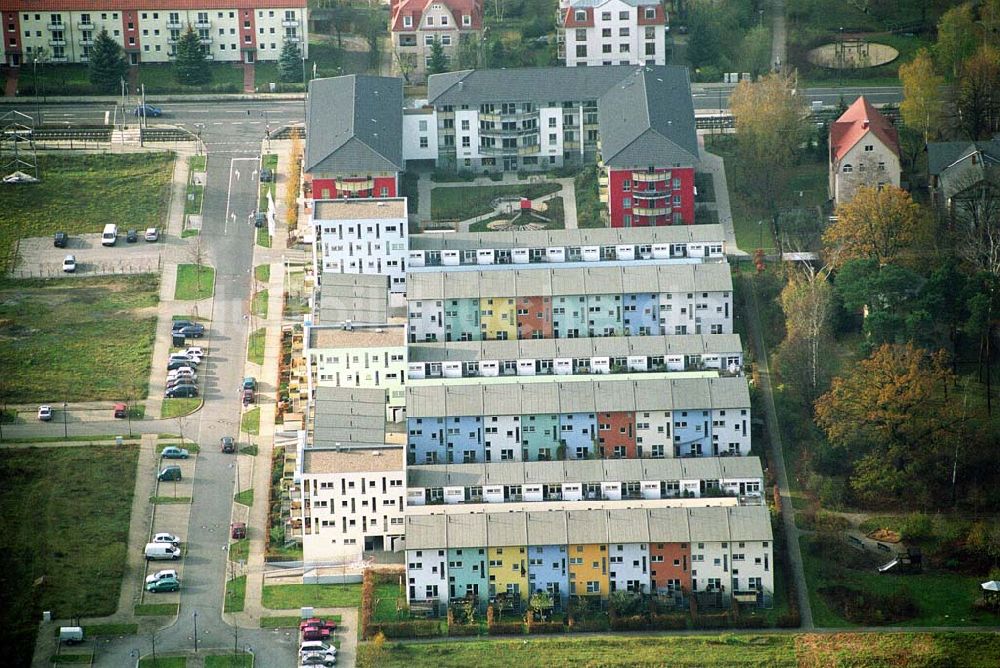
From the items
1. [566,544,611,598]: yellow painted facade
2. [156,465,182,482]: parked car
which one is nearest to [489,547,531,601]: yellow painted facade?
[566,544,611,598]: yellow painted facade

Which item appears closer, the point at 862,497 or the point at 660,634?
the point at 660,634

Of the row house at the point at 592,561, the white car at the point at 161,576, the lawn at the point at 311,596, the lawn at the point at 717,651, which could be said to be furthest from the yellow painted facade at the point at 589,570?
the white car at the point at 161,576

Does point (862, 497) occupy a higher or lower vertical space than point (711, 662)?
higher

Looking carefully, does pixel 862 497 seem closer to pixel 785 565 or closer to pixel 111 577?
pixel 785 565

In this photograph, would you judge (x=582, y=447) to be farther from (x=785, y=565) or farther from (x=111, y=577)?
(x=111, y=577)

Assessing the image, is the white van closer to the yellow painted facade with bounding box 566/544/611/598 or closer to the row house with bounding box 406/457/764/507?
the row house with bounding box 406/457/764/507

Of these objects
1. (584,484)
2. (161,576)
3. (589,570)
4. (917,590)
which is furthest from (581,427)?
(161,576)

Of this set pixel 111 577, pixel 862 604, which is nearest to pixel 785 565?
pixel 862 604
